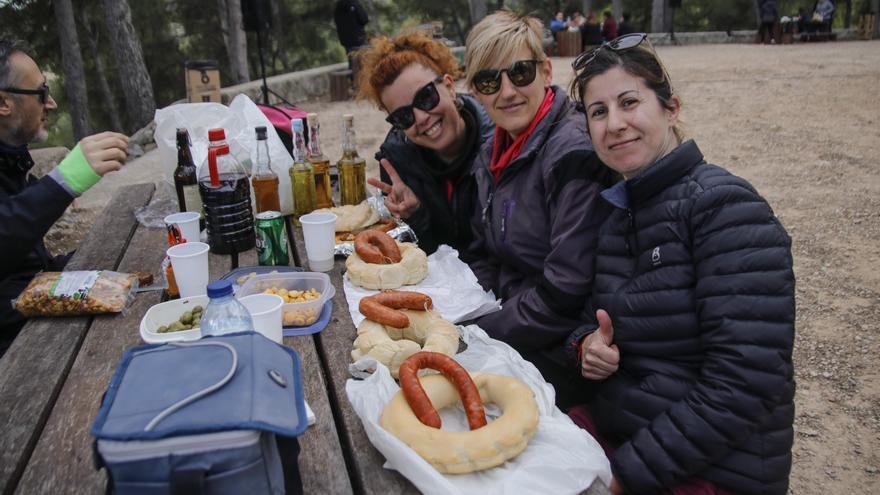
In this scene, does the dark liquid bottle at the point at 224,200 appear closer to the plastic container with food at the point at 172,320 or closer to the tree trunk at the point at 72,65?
the plastic container with food at the point at 172,320

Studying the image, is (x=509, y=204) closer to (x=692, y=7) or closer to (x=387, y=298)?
(x=387, y=298)

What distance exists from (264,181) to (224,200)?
347 millimetres

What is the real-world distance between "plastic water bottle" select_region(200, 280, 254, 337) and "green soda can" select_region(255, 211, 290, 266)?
3.11ft

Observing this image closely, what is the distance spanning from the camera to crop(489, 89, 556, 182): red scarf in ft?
7.82

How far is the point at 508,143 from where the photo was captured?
2.59m

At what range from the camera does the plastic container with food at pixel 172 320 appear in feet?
5.94

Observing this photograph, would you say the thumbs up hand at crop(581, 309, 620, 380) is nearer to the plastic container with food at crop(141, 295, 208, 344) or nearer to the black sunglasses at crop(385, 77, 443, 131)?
the plastic container with food at crop(141, 295, 208, 344)

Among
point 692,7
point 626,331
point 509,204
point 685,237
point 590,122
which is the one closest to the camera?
point 685,237

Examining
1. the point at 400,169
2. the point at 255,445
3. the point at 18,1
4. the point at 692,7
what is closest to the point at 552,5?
the point at 692,7

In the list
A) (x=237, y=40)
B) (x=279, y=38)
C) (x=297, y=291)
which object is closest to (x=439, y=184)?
(x=297, y=291)

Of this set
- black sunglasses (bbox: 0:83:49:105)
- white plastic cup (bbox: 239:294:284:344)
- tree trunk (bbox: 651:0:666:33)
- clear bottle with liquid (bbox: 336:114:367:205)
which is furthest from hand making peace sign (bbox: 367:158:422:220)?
tree trunk (bbox: 651:0:666:33)

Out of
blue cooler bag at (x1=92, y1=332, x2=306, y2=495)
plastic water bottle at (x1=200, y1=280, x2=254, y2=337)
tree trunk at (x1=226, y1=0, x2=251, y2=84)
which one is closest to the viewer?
blue cooler bag at (x1=92, y1=332, x2=306, y2=495)

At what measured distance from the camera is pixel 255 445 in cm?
99

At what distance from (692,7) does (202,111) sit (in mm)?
37311
